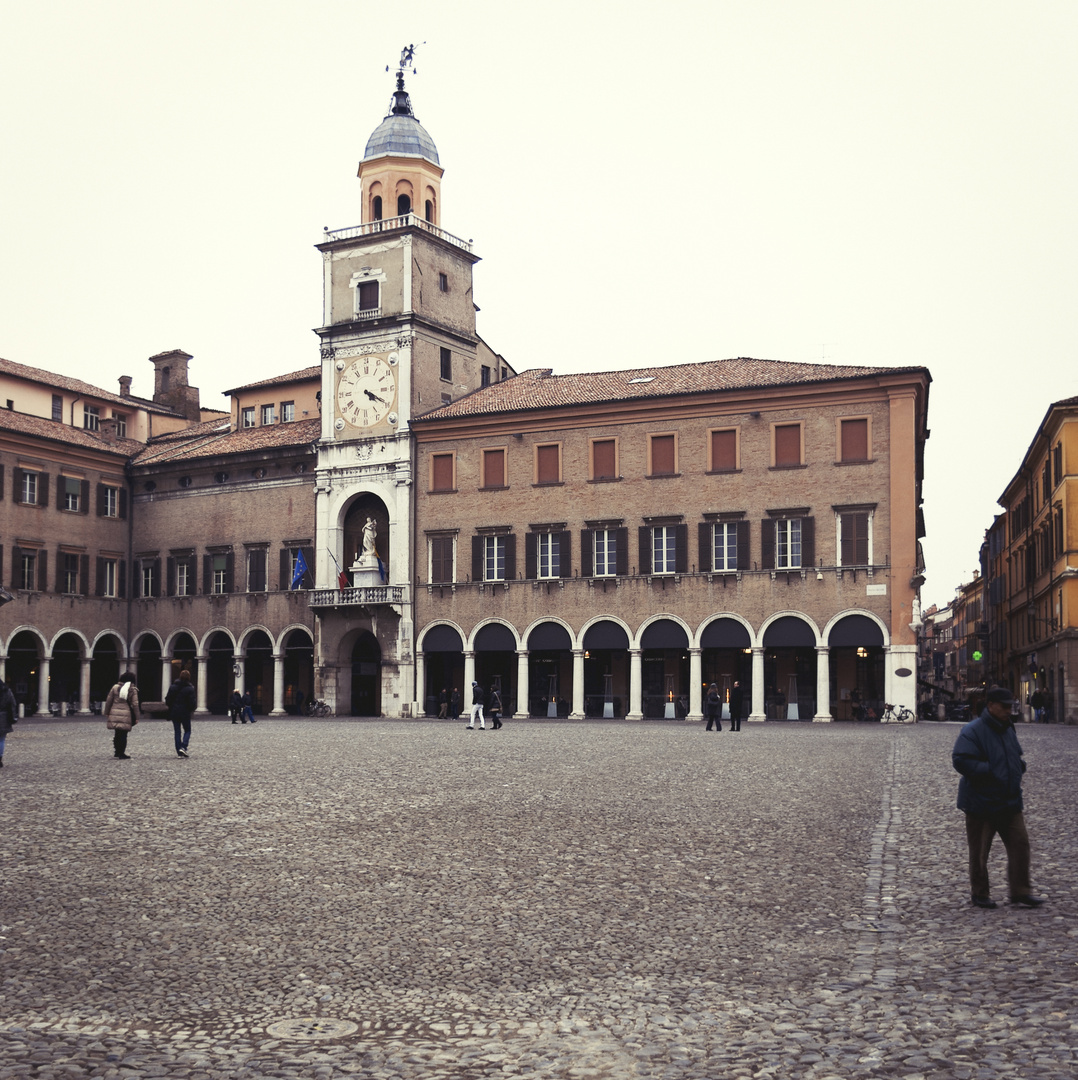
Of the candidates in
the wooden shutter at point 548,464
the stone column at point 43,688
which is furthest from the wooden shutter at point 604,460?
the stone column at point 43,688

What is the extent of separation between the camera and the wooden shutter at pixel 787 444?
151ft

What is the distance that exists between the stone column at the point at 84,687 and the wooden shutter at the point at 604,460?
24068mm

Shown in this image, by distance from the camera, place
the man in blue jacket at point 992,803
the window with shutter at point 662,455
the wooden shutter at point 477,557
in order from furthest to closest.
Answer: the wooden shutter at point 477,557 → the window with shutter at point 662,455 → the man in blue jacket at point 992,803

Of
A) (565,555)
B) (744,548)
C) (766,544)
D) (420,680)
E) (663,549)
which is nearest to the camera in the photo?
(766,544)

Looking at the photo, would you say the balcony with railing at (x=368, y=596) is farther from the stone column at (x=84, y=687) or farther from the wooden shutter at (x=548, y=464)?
the stone column at (x=84, y=687)

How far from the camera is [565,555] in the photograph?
162 ft

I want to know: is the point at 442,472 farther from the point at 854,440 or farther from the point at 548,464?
the point at 854,440

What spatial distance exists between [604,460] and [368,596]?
11.2m

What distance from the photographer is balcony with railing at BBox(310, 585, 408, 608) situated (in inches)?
2051

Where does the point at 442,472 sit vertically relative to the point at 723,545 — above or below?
above

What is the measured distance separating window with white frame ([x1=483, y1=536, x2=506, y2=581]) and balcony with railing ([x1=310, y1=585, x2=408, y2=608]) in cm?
364

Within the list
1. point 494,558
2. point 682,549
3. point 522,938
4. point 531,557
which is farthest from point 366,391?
point 522,938

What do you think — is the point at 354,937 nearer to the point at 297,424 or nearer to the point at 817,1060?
the point at 817,1060

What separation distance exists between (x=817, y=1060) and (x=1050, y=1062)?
0.96 metres
